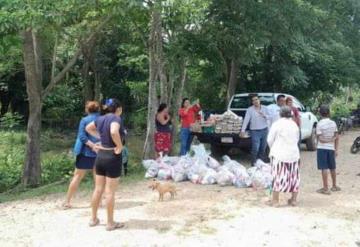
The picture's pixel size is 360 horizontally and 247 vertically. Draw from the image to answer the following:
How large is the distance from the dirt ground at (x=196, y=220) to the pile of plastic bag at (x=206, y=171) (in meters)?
0.26

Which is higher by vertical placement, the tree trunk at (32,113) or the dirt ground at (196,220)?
the tree trunk at (32,113)

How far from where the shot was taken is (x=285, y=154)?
26.5ft

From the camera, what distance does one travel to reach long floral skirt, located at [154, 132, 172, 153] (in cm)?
1202

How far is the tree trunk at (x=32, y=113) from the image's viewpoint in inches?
448

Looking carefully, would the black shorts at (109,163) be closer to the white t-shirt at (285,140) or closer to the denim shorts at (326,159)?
the white t-shirt at (285,140)

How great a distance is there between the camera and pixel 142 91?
2419 centimetres

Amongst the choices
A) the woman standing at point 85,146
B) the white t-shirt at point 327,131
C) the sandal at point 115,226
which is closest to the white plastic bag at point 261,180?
the white t-shirt at point 327,131

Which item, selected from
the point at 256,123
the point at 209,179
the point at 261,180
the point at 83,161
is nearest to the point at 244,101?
the point at 256,123

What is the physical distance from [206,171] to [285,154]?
101 inches

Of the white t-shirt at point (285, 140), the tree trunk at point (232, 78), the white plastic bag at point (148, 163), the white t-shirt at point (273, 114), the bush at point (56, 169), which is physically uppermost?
the tree trunk at point (232, 78)

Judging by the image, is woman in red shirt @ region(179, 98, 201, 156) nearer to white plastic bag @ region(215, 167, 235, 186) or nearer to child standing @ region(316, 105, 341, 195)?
white plastic bag @ region(215, 167, 235, 186)

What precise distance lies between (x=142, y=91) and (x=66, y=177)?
11.9 meters

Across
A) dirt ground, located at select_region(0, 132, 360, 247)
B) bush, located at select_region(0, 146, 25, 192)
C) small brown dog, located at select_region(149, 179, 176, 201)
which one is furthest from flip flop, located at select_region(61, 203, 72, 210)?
bush, located at select_region(0, 146, 25, 192)

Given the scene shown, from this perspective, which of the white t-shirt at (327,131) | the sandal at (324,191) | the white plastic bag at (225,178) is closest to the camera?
the white t-shirt at (327,131)
